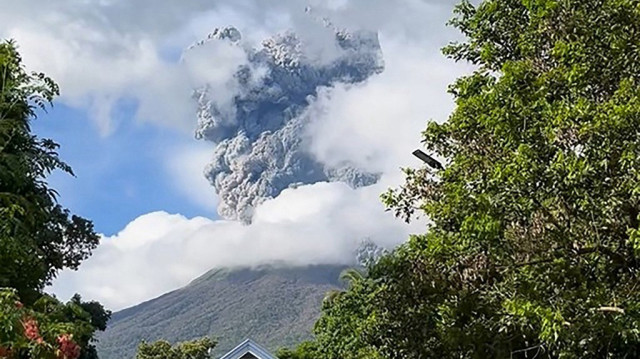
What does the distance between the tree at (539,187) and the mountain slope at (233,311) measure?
58.8 m

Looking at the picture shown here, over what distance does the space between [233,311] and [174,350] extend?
44.5m

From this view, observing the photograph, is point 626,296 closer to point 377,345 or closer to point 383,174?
point 377,345

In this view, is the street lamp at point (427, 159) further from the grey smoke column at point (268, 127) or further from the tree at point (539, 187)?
the grey smoke column at point (268, 127)

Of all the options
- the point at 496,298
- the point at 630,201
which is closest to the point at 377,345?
the point at 496,298

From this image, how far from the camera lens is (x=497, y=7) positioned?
36.8 ft

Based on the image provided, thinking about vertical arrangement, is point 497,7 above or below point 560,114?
above

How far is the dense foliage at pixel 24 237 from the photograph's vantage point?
7.67 meters

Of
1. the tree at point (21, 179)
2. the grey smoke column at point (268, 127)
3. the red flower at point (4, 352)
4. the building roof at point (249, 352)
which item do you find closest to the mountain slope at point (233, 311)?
the grey smoke column at point (268, 127)

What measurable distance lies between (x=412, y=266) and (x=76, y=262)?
9.77 m

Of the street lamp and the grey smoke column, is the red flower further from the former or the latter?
the grey smoke column

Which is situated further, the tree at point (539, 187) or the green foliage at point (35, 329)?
the tree at point (539, 187)

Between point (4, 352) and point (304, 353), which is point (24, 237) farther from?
point (304, 353)

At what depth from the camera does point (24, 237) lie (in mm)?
10828

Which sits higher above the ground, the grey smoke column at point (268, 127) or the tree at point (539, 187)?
the grey smoke column at point (268, 127)
